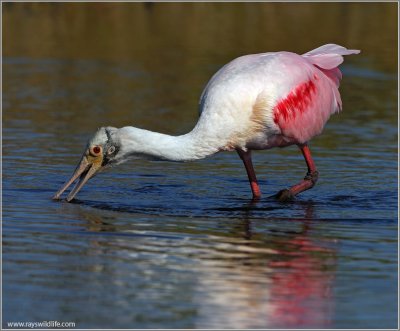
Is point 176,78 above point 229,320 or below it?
below

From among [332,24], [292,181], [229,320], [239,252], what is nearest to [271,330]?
[229,320]

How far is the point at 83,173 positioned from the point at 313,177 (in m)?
2.44

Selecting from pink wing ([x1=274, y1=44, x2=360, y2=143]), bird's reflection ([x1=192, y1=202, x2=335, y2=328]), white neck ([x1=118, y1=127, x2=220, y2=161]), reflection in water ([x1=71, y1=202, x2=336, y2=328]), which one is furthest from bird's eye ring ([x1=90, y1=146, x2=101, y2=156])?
bird's reflection ([x1=192, y1=202, x2=335, y2=328])

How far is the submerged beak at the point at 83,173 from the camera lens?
38.5 ft

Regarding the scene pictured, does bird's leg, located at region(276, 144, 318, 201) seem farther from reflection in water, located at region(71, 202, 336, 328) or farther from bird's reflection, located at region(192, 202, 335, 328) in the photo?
bird's reflection, located at region(192, 202, 335, 328)

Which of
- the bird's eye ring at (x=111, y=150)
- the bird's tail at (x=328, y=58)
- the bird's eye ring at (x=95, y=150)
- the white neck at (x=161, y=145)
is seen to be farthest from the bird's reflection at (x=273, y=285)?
the bird's tail at (x=328, y=58)

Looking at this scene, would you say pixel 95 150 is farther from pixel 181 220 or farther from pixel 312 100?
pixel 312 100

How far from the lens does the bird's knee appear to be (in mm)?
12663

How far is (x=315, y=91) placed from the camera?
12633 mm

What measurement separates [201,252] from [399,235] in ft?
6.15

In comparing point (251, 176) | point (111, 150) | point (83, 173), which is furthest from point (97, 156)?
point (251, 176)

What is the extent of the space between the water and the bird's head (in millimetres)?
287

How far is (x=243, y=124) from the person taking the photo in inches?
456

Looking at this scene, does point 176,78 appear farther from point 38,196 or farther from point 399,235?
point 399,235
